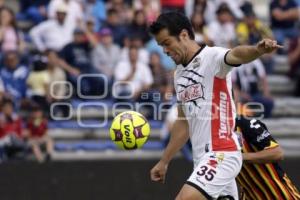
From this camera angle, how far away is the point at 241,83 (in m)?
12.8

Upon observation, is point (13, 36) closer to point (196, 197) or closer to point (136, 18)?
point (136, 18)

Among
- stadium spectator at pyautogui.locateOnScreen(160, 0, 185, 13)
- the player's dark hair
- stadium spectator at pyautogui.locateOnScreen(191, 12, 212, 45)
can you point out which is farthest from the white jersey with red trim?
stadium spectator at pyautogui.locateOnScreen(160, 0, 185, 13)

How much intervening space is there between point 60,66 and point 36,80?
0.48 meters

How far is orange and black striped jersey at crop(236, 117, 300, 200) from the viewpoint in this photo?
6715mm

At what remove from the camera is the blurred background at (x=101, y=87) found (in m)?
10.3

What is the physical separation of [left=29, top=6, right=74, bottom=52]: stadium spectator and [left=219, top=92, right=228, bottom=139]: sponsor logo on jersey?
6.71 metres

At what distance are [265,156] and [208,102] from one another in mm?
613

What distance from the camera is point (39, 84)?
12.3m

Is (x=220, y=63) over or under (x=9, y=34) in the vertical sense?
under

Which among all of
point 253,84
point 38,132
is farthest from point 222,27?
point 38,132

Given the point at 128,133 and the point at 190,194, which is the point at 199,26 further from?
the point at 190,194

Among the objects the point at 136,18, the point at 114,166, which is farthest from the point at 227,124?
the point at 136,18

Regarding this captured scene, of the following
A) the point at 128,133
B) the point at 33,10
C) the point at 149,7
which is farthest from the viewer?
the point at 149,7

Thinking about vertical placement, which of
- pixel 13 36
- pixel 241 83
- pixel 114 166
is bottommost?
pixel 114 166
